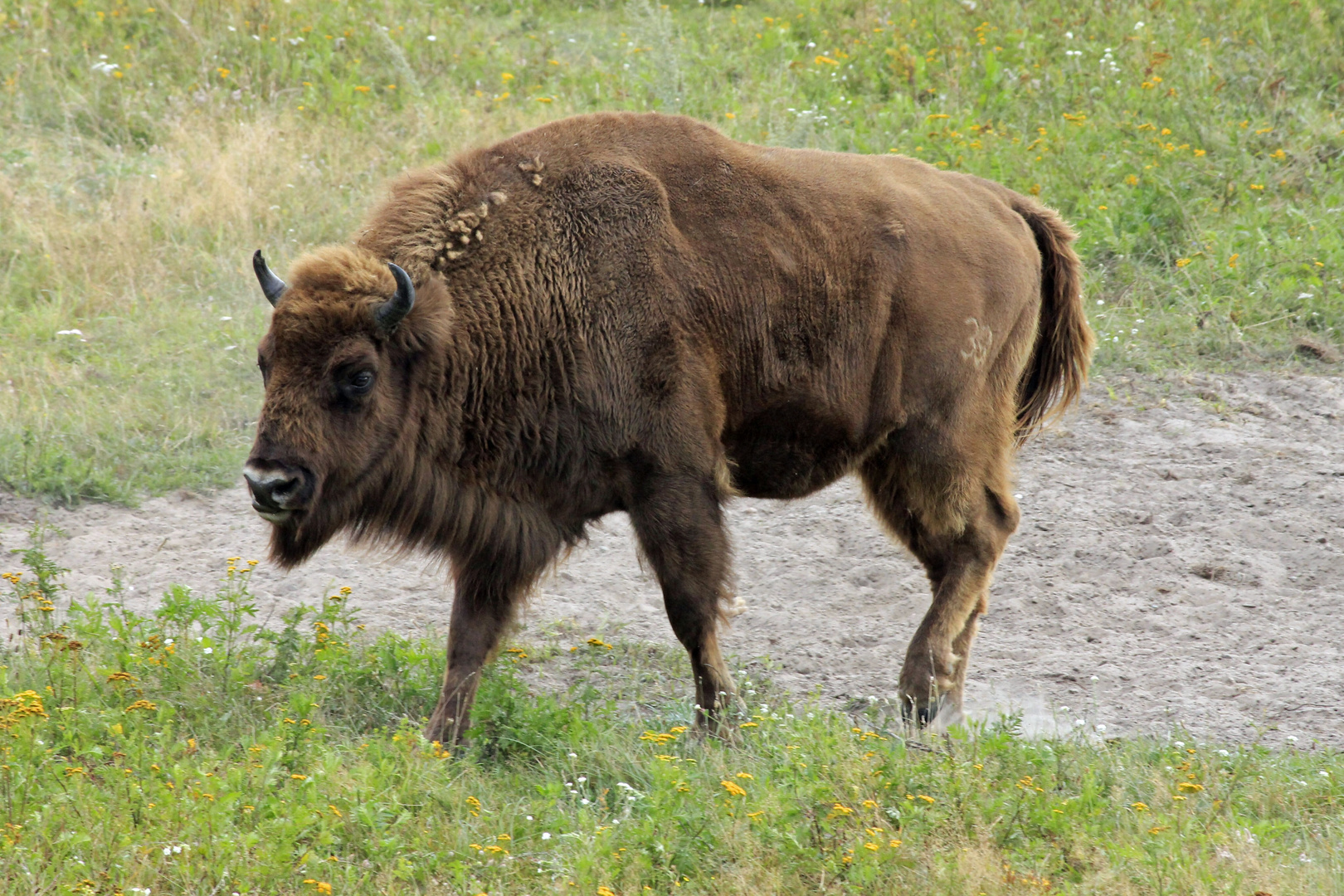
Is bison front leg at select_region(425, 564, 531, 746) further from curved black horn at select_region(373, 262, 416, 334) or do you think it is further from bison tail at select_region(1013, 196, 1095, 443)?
bison tail at select_region(1013, 196, 1095, 443)

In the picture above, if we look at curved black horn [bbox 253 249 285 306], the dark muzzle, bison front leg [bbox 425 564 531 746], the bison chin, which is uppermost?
curved black horn [bbox 253 249 285 306]

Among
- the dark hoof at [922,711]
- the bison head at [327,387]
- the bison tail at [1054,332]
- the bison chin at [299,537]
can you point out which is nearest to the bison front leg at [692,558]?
the dark hoof at [922,711]

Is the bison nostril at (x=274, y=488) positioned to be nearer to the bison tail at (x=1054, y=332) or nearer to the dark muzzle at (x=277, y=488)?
the dark muzzle at (x=277, y=488)

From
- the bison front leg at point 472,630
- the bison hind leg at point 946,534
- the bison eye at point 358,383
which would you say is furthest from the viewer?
the bison hind leg at point 946,534

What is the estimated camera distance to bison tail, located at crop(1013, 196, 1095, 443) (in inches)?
209

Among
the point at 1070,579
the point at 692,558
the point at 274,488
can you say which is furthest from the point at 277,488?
the point at 1070,579

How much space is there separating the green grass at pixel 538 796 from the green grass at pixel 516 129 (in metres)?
2.38

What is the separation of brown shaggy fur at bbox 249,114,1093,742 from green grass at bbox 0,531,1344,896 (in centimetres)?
42

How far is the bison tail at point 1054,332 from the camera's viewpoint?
5.31 metres

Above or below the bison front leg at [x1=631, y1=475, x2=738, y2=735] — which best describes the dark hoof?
below

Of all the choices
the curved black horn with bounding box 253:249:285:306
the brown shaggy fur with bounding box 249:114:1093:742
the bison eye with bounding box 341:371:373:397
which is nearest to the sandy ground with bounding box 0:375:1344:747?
the brown shaggy fur with bounding box 249:114:1093:742

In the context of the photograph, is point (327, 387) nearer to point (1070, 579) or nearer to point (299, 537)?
point (299, 537)

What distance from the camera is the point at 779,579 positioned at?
599 centimetres

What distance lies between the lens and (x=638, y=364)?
4.37 metres
